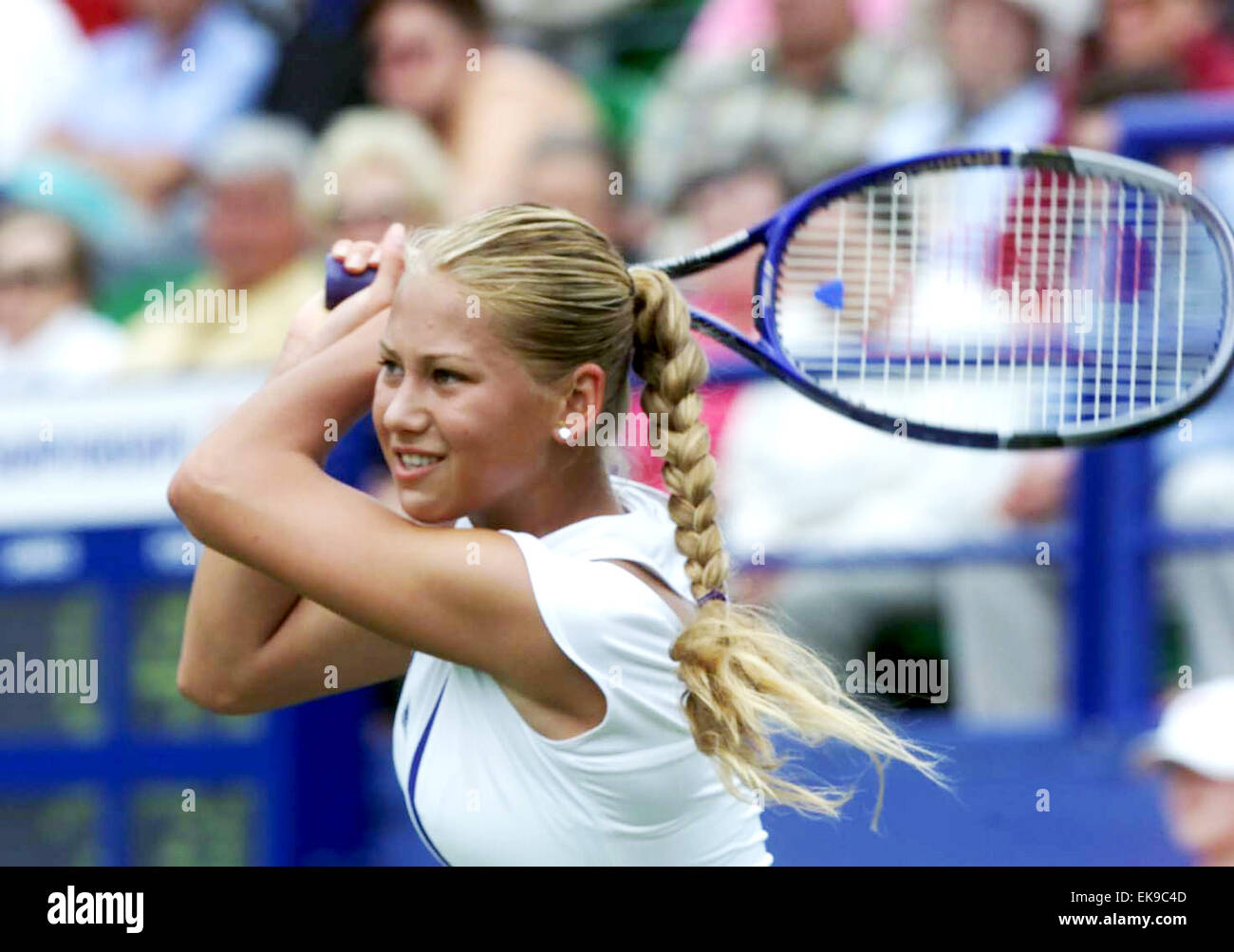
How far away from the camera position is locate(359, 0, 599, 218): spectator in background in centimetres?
550

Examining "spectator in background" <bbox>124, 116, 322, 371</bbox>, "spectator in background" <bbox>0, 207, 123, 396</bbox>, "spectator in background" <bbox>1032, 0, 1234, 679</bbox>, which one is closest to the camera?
"spectator in background" <bbox>1032, 0, 1234, 679</bbox>

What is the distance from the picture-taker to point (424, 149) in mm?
5430

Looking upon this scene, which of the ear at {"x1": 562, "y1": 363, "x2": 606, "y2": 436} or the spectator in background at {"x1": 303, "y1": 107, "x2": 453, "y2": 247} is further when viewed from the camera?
the spectator in background at {"x1": 303, "y1": 107, "x2": 453, "y2": 247}

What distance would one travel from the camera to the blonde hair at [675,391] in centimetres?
216

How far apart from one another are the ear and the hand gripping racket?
328mm

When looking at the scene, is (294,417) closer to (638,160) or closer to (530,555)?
(530,555)

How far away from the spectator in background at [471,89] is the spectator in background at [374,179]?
10cm

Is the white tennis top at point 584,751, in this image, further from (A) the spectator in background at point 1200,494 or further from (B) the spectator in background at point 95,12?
(B) the spectator in background at point 95,12

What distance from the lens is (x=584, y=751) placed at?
7.11 ft

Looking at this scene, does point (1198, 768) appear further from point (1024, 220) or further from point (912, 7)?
point (912, 7)

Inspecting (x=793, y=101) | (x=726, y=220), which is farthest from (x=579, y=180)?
(x=793, y=101)

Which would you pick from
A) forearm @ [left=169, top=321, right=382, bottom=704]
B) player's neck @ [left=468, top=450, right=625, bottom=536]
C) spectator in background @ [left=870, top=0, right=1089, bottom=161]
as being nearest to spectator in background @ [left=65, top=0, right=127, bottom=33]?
spectator in background @ [left=870, top=0, right=1089, bottom=161]

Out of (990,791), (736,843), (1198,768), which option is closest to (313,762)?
(990,791)

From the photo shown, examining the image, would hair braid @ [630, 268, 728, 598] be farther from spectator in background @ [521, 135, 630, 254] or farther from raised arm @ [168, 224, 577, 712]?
spectator in background @ [521, 135, 630, 254]
